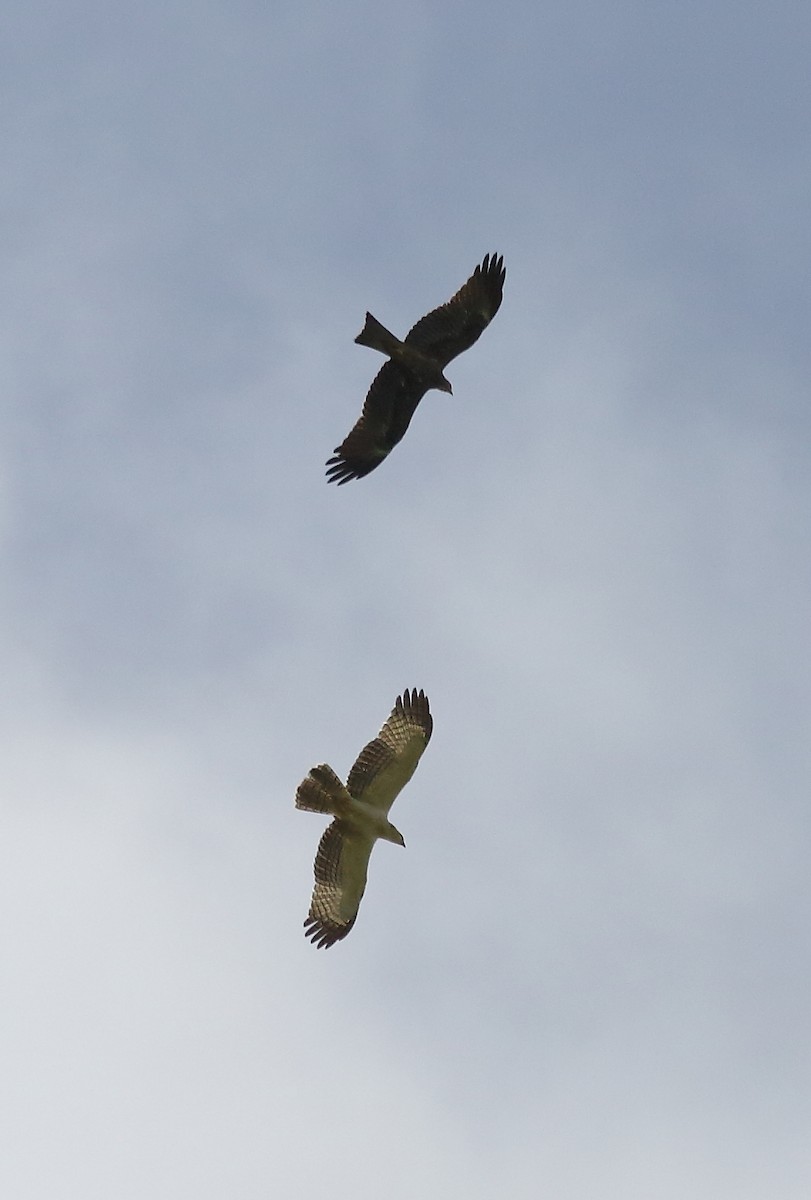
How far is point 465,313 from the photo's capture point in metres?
18.5

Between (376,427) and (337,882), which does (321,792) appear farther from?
(376,427)

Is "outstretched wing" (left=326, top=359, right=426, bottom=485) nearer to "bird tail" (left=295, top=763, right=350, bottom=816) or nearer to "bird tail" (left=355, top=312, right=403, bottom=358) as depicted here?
"bird tail" (left=355, top=312, right=403, bottom=358)

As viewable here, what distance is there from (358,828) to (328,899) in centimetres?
86

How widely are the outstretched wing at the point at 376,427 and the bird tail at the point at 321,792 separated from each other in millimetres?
3989

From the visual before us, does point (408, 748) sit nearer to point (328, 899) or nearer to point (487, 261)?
point (328, 899)

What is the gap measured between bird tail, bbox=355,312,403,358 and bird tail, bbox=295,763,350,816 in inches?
196

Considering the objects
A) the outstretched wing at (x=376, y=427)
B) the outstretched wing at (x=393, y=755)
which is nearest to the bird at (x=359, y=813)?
the outstretched wing at (x=393, y=755)

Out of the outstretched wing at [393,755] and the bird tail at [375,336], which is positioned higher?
the bird tail at [375,336]

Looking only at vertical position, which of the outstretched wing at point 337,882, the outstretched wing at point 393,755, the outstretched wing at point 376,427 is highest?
the outstretched wing at point 376,427

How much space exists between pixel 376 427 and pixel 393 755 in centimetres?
424

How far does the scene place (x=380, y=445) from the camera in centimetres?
1912

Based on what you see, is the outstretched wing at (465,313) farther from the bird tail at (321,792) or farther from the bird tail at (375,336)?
the bird tail at (321,792)

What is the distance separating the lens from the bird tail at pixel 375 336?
18.2 metres

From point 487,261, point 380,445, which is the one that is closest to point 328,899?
point 380,445
